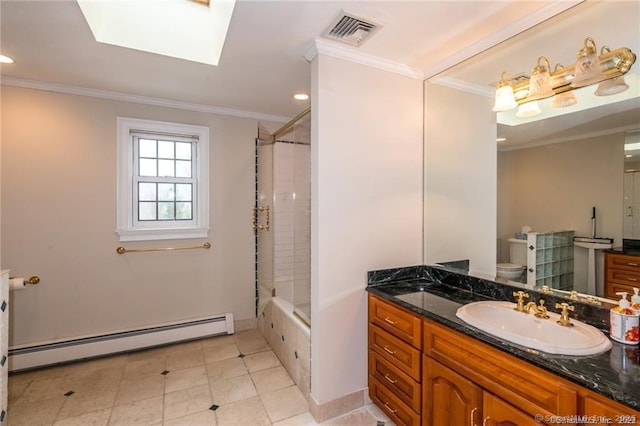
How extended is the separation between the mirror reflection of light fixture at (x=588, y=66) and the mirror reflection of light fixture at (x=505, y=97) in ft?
1.03

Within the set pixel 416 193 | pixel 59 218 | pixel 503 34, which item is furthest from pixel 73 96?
pixel 503 34

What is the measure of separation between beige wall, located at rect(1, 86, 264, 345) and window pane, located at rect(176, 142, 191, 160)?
0.85 ft

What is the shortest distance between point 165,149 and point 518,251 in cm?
332

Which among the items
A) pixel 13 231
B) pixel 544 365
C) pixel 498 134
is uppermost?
pixel 498 134

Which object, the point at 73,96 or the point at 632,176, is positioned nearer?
the point at 632,176

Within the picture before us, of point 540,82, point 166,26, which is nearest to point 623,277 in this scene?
point 540,82

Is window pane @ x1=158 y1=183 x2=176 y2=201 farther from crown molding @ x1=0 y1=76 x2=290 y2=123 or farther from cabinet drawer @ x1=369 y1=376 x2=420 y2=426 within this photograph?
cabinet drawer @ x1=369 y1=376 x2=420 y2=426

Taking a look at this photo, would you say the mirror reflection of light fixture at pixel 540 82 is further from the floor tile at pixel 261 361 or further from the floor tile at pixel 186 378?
the floor tile at pixel 186 378

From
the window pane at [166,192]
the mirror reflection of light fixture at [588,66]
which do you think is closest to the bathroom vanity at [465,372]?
the mirror reflection of light fixture at [588,66]

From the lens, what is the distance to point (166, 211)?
3.10 metres

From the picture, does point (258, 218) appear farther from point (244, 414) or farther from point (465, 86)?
point (465, 86)

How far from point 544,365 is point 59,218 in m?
3.60

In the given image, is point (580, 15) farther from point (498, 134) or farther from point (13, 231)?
point (13, 231)

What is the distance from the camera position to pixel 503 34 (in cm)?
174
